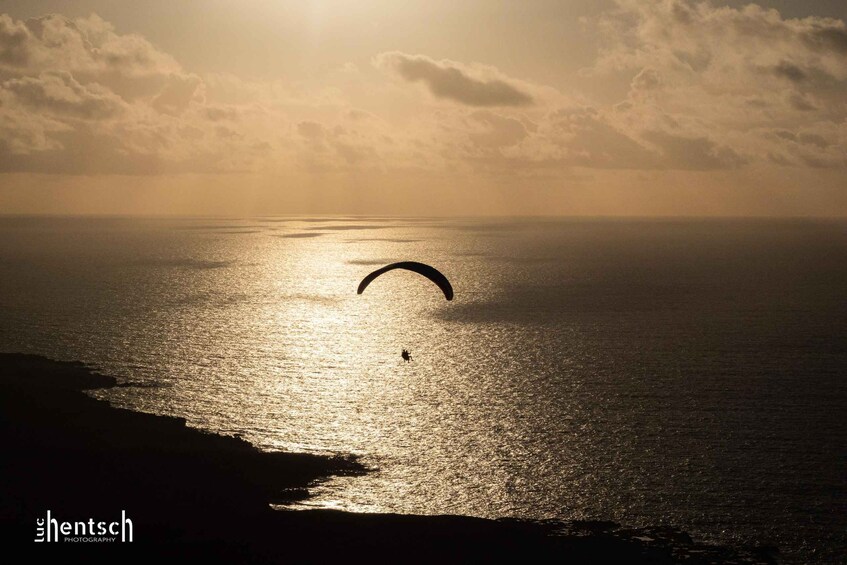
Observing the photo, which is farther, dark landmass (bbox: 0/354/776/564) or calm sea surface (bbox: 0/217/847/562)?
calm sea surface (bbox: 0/217/847/562)

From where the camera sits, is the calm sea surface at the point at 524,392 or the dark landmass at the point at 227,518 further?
the calm sea surface at the point at 524,392

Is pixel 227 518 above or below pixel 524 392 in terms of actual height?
below

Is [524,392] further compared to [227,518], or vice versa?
[524,392]

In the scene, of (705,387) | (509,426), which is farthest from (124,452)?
(705,387)
